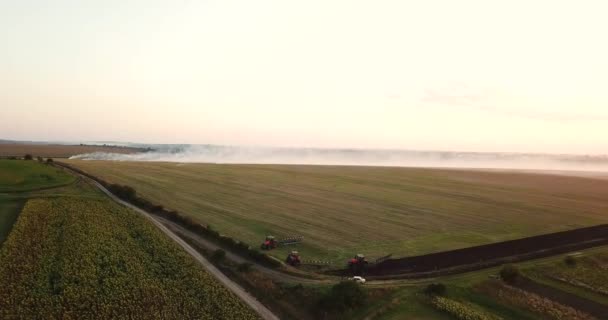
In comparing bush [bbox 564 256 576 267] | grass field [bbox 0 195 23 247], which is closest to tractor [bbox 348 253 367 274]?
bush [bbox 564 256 576 267]

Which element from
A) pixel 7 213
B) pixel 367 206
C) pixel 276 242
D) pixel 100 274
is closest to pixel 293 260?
pixel 276 242

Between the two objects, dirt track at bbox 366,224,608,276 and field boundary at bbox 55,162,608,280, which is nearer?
field boundary at bbox 55,162,608,280

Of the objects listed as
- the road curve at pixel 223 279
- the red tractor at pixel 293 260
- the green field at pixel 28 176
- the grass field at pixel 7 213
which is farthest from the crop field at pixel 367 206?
the grass field at pixel 7 213

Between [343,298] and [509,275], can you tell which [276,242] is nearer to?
[343,298]

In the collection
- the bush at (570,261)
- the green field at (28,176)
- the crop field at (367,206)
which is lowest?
the bush at (570,261)

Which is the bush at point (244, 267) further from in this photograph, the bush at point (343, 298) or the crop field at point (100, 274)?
the bush at point (343, 298)

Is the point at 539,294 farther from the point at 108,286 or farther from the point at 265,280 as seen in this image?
the point at 108,286

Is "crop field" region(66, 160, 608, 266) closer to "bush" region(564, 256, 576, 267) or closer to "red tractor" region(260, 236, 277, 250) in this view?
"red tractor" region(260, 236, 277, 250)
